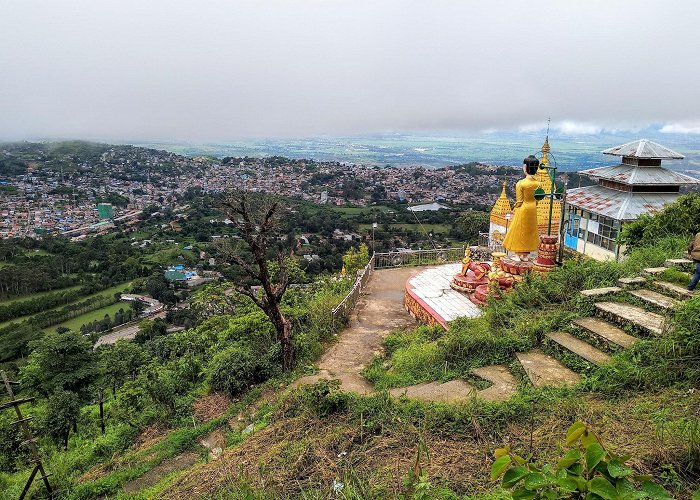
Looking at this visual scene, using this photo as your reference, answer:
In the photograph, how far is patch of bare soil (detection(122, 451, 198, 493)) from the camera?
5.89 metres

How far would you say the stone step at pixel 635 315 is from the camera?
5621 mm

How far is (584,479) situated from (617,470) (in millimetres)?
138

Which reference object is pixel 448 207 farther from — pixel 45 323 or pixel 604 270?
pixel 604 270

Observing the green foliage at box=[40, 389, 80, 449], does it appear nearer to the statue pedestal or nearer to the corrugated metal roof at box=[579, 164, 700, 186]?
the statue pedestal

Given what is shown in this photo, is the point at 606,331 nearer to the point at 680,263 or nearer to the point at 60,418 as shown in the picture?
the point at 680,263

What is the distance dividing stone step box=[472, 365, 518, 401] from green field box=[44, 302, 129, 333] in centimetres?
3654

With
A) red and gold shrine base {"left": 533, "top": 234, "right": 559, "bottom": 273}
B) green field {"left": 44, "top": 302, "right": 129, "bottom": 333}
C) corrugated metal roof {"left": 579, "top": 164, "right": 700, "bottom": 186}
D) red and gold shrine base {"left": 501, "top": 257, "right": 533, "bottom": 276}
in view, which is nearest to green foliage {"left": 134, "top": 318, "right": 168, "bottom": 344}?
green field {"left": 44, "top": 302, "right": 129, "bottom": 333}

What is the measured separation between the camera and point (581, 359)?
566 centimetres

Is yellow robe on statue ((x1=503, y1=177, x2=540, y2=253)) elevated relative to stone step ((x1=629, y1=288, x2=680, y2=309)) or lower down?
elevated

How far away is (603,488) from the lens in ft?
5.82

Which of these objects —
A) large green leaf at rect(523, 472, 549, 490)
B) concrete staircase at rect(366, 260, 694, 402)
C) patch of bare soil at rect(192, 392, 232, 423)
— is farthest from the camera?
patch of bare soil at rect(192, 392, 232, 423)

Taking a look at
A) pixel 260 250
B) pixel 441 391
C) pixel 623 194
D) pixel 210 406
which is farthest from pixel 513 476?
pixel 623 194

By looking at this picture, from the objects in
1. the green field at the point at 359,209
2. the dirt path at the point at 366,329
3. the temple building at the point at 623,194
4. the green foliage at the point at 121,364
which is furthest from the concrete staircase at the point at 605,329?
the green field at the point at 359,209

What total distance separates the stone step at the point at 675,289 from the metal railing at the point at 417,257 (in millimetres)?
9477
